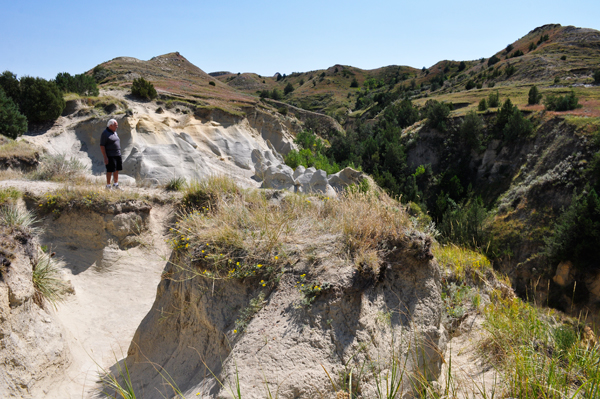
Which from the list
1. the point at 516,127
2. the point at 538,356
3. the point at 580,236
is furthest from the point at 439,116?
the point at 538,356

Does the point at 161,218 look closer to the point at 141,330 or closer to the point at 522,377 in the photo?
the point at 141,330

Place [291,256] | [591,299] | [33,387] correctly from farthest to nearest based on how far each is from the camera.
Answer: [591,299], [33,387], [291,256]

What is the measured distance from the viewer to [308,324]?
3.06 m

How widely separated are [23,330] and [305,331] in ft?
13.0

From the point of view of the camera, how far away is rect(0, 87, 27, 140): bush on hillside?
47.1 ft

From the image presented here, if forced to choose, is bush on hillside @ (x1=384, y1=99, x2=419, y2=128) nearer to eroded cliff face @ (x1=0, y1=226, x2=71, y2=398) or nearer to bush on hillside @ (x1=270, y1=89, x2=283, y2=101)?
bush on hillside @ (x1=270, y1=89, x2=283, y2=101)

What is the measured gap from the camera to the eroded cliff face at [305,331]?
276cm

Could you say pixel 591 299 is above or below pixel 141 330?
below

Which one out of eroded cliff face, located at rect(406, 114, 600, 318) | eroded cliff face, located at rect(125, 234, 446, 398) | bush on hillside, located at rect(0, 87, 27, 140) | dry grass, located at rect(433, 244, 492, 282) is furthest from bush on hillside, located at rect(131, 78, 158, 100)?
eroded cliff face, located at rect(406, 114, 600, 318)

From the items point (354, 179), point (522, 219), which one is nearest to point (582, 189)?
point (522, 219)

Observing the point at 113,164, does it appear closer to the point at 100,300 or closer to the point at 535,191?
the point at 100,300

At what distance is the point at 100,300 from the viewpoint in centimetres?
682

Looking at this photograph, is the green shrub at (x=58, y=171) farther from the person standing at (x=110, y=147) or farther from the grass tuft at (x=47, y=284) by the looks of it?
the grass tuft at (x=47, y=284)

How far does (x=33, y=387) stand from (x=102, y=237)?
4.40 meters
